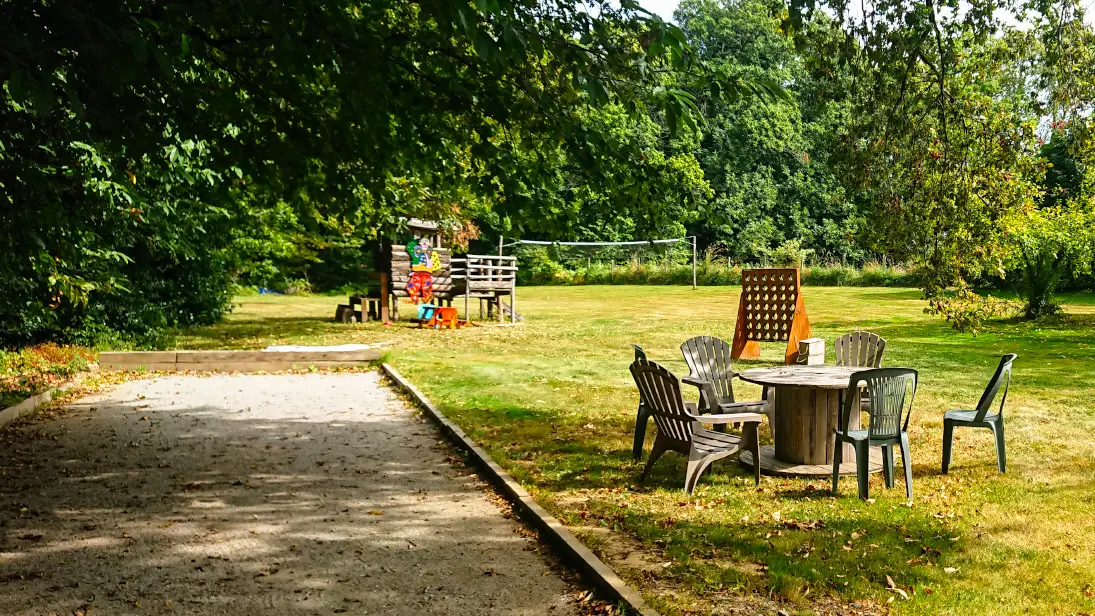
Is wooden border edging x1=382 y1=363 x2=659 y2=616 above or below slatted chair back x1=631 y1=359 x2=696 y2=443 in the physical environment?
below

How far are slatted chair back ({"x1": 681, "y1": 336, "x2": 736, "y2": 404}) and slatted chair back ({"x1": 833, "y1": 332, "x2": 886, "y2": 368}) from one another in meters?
1.03

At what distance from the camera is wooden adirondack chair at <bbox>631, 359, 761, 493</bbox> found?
6.69 m

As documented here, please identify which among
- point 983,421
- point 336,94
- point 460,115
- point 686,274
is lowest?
point 983,421

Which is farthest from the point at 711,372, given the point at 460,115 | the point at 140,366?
the point at 140,366

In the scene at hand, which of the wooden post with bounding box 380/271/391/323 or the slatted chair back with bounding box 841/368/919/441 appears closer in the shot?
the slatted chair back with bounding box 841/368/919/441

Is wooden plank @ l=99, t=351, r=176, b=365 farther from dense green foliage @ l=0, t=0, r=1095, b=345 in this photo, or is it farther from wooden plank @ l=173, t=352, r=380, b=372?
dense green foliage @ l=0, t=0, r=1095, b=345

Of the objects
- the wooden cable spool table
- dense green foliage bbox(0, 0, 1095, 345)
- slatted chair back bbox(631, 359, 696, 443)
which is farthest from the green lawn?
dense green foliage bbox(0, 0, 1095, 345)

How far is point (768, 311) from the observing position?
15.2 metres

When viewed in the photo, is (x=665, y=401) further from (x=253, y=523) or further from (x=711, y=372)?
(x=253, y=523)

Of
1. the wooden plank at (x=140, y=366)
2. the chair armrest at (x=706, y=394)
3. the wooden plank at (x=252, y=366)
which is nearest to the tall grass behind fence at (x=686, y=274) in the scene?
the wooden plank at (x=252, y=366)

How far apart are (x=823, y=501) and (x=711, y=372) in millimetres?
2196

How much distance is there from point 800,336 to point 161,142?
10365mm

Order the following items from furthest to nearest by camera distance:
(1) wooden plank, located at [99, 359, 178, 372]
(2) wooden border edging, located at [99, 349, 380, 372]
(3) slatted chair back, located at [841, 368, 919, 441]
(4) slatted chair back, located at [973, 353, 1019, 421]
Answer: (2) wooden border edging, located at [99, 349, 380, 372] < (1) wooden plank, located at [99, 359, 178, 372] < (4) slatted chair back, located at [973, 353, 1019, 421] < (3) slatted chair back, located at [841, 368, 919, 441]

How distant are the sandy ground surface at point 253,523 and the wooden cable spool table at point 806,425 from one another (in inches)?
92.3
